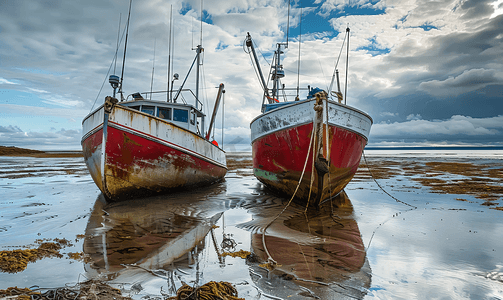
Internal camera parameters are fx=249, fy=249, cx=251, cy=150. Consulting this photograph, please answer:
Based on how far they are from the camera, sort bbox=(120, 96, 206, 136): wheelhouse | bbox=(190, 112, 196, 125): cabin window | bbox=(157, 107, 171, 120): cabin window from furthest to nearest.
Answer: bbox=(190, 112, 196, 125): cabin window
bbox=(157, 107, 171, 120): cabin window
bbox=(120, 96, 206, 136): wheelhouse

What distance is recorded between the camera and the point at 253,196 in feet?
27.2

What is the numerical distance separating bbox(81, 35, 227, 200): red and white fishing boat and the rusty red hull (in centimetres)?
258

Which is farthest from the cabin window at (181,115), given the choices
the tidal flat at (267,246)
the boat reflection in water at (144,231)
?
the tidal flat at (267,246)

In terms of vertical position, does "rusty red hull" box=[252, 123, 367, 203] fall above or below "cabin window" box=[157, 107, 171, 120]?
below

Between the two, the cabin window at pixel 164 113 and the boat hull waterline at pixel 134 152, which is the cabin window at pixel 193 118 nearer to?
the cabin window at pixel 164 113

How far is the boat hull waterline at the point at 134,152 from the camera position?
6.39m

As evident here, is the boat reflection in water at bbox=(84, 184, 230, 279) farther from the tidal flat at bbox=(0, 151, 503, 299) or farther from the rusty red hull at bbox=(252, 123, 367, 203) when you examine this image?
the rusty red hull at bbox=(252, 123, 367, 203)

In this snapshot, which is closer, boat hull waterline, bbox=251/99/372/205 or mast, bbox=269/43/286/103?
boat hull waterline, bbox=251/99/372/205

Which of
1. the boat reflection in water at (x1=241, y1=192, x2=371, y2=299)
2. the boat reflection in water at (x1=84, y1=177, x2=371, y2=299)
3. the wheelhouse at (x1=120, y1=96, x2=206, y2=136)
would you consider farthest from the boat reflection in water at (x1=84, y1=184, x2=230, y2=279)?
the wheelhouse at (x1=120, y1=96, x2=206, y2=136)

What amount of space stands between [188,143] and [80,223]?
359cm

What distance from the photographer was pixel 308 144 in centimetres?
612

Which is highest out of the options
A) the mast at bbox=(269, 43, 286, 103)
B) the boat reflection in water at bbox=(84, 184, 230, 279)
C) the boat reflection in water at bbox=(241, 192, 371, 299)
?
the mast at bbox=(269, 43, 286, 103)

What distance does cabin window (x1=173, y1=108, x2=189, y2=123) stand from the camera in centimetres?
903

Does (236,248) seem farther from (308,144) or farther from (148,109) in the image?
(148,109)
